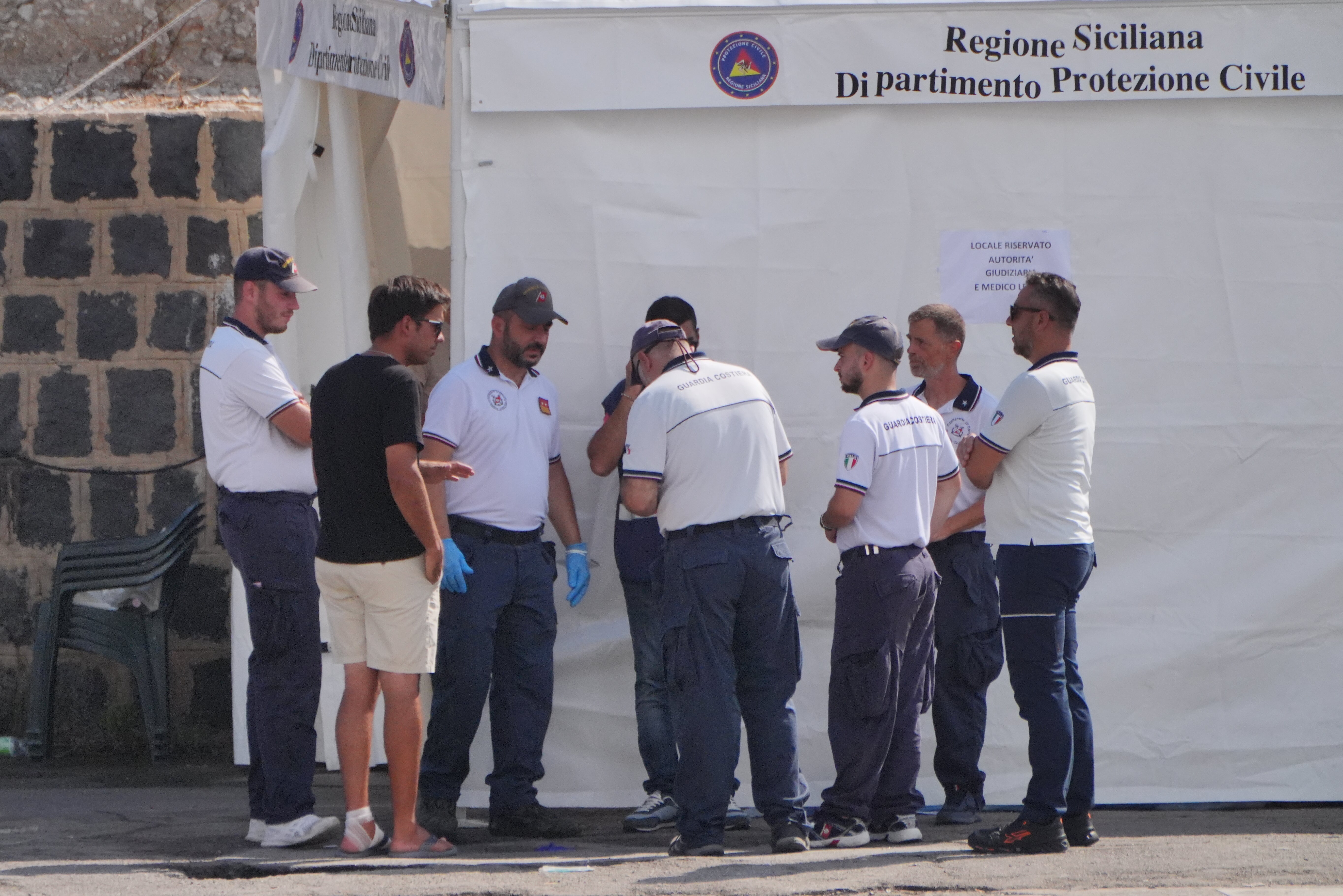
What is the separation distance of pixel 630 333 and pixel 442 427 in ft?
2.75

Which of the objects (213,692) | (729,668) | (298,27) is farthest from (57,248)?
(729,668)

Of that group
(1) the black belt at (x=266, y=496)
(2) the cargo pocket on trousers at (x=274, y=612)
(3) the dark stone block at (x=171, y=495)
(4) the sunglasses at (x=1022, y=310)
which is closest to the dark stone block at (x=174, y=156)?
(3) the dark stone block at (x=171, y=495)

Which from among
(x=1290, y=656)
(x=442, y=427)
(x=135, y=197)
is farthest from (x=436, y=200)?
(x=1290, y=656)

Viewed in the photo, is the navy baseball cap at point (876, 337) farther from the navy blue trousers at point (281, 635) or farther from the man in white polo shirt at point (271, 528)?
the navy blue trousers at point (281, 635)

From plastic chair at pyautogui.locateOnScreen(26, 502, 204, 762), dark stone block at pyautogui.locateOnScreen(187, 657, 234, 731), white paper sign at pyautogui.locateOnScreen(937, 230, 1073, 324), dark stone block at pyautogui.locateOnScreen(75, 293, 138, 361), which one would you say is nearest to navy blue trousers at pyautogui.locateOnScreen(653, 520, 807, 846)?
white paper sign at pyautogui.locateOnScreen(937, 230, 1073, 324)

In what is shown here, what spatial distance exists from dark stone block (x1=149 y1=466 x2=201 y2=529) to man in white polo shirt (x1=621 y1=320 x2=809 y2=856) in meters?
3.18

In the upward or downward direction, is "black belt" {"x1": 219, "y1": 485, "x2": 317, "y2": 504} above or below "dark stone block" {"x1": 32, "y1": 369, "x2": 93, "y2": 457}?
below

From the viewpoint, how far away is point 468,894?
13.0 ft

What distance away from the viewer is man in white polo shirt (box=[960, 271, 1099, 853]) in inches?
178

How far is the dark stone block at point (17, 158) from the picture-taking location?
6977 mm

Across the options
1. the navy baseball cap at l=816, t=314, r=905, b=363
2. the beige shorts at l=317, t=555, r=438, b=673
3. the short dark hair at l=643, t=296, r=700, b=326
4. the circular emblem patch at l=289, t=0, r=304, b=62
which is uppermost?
the circular emblem patch at l=289, t=0, r=304, b=62

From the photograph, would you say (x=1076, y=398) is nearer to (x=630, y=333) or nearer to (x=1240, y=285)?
(x=1240, y=285)

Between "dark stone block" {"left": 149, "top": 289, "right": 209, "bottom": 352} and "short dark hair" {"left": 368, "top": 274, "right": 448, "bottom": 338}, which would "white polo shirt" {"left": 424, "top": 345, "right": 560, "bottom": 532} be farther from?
"dark stone block" {"left": 149, "top": 289, "right": 209, "bottom": 352}

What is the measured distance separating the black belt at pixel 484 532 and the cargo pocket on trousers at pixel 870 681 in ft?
4.00
